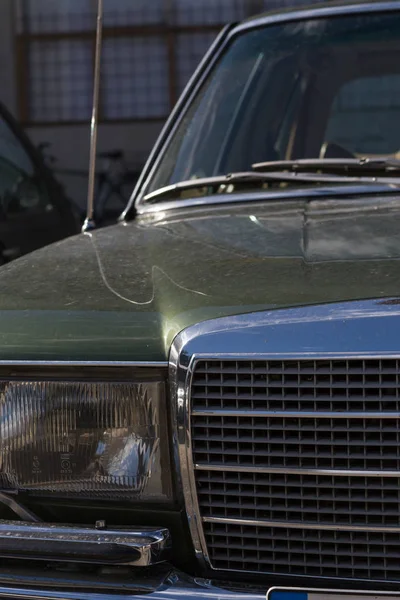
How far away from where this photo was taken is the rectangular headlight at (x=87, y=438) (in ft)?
7.02

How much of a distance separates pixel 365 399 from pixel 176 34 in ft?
38.8

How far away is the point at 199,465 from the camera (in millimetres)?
2090

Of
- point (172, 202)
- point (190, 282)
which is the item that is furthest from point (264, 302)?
point (172, 202)

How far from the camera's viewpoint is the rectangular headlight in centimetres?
214

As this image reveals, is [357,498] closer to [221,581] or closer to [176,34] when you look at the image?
[221,581]

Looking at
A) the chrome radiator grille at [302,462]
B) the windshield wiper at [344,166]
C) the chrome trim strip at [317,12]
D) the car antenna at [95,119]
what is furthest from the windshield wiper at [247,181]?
the chrome radiator grille at [302,462]

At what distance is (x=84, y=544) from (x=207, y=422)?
1.18 ft

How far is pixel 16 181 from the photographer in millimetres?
4746

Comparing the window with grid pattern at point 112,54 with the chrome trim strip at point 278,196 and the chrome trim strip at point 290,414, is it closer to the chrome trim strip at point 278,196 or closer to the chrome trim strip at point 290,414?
the chrome trim strip at point 278,196

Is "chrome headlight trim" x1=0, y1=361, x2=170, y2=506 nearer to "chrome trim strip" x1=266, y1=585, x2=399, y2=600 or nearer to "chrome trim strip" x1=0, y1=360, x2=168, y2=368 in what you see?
"chrome trim strip" x1=0, y1=360, x2=168, y2=368

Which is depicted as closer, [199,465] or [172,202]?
[199,465]

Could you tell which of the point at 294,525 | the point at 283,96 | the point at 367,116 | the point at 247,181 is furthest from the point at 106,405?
the point at 367,116

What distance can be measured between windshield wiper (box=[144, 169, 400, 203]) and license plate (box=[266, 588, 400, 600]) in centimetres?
132

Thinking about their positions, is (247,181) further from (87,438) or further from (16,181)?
(16,181)
